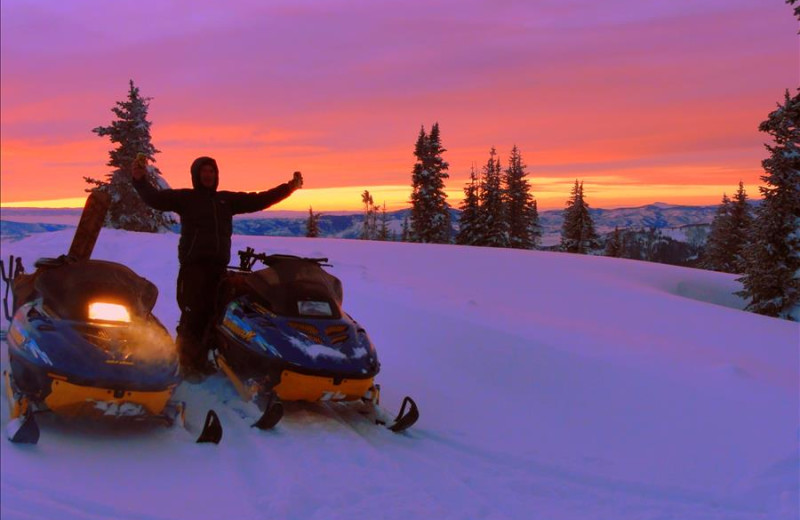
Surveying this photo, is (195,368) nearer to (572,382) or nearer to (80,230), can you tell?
(80,230)

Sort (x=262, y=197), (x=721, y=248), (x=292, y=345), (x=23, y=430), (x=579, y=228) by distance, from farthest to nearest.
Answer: (x=579, y=228) → (x=721, y=248) → (x=262, y=197) → (x=292, y=345) → (x=23, y=430)

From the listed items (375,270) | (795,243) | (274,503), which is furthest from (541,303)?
(795,243)

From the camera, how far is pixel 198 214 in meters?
5.47

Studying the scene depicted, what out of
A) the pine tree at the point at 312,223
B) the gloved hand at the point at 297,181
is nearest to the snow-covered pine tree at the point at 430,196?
the pine tree at the point at 312,223

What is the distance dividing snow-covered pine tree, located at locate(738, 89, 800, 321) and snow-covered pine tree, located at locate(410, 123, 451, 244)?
2373cm

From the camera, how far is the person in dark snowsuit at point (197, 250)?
17.8 feet

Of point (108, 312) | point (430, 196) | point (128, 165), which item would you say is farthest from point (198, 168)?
point (430, 196)

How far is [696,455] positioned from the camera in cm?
523

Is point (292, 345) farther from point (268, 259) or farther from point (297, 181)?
point (297, 181)

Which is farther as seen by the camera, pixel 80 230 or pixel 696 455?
pixel 80 230

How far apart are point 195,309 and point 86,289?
139 centimetres

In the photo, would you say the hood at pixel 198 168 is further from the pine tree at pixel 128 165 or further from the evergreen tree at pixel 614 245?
the evergreen tree at pixel 614 245

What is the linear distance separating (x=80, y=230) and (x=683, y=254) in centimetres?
15567

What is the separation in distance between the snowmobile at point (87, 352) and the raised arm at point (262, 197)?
5.16 feet
